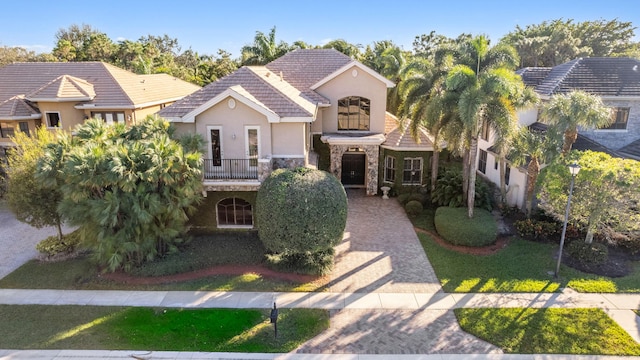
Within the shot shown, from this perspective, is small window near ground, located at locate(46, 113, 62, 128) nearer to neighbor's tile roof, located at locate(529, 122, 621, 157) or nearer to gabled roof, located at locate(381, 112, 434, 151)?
gabled roof, located at locate(381, 112, 434, 151)

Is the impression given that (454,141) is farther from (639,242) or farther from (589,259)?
(639,242)

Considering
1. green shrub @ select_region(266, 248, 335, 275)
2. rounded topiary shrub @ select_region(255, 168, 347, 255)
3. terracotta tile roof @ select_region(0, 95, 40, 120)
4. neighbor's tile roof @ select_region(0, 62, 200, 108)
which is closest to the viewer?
rounded topiary shrub @ select_region(255, 168, 347, 255)

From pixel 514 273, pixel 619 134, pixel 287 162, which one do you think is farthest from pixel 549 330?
pixel 619 134

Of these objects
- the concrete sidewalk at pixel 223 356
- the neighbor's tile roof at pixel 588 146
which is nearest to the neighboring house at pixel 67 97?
the concrete sidewalk at pixel 223 356

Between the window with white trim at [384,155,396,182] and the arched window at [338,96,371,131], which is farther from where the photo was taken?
the arched window at [338,96,371,131]

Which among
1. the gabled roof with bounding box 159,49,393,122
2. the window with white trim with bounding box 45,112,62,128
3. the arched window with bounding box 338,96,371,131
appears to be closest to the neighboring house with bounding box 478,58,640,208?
the arched window with bounding box 338,96,371,131

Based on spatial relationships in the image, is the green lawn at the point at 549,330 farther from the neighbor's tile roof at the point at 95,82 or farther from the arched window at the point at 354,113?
the neighbor's tile roof at the point at 95,82

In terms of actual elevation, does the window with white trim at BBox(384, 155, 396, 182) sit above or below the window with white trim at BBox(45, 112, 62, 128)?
below
